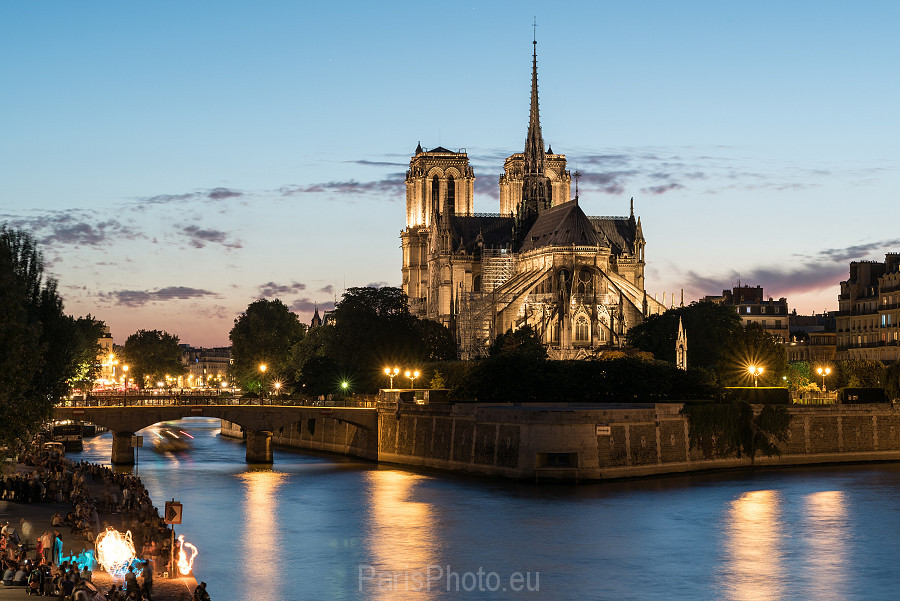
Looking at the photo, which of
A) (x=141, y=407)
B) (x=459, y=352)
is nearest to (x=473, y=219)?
(x=459, y=352)

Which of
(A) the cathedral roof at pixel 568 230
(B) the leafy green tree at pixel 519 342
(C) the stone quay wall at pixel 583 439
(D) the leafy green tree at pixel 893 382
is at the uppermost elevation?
(A) the cathedral roof at pixel 568 230

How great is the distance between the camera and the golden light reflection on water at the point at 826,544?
3491 centimetres

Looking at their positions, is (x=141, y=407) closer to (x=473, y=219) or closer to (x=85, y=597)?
(x=85, y=597)

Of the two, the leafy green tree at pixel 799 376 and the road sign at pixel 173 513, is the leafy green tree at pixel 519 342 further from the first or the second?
the road sign at pixel 173 513

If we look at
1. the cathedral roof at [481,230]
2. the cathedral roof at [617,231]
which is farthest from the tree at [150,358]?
the cathedral roof at [617,231]

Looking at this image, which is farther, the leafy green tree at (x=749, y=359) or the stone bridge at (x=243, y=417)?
A: the leafy green tree at (x=749, y=359)

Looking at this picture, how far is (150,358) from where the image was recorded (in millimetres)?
169375

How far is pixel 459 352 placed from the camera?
115625 mm

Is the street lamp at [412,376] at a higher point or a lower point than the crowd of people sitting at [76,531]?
higher

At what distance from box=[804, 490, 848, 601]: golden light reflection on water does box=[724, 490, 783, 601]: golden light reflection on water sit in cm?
102

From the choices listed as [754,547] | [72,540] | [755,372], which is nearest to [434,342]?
[755,372]

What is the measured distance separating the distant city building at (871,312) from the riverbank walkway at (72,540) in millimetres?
64544

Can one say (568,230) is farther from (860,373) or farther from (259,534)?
(259,534)

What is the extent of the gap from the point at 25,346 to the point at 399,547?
1412cm
